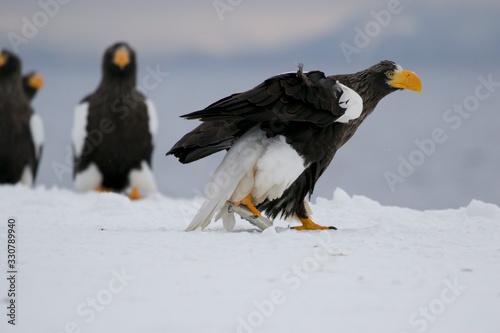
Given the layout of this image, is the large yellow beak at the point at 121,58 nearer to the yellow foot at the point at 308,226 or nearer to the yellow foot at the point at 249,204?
the yellow foot at the point at 308,226

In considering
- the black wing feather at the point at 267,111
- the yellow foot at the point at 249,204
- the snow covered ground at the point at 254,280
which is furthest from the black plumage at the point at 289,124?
the snow covered ground at the point at 254,280

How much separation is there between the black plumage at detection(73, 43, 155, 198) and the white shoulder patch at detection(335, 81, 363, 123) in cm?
686

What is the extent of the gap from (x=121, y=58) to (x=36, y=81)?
6003 mm

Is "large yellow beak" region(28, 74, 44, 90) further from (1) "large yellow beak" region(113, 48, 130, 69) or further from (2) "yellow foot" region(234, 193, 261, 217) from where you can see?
(2) "yellow foot" region(234, 193, 261, 217)

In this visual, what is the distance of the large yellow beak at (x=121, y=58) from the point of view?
13148 mm

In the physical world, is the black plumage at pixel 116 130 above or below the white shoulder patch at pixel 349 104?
below

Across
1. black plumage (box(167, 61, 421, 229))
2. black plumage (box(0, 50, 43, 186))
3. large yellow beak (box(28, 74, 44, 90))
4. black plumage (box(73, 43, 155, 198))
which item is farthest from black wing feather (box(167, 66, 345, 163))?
large yellow beak (box(28, 74, 44, 90))

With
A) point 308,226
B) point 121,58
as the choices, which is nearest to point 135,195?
point 121,58

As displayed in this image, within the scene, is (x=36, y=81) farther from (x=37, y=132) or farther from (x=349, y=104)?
(x=349, y=104)

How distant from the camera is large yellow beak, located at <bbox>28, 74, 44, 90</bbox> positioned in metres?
18.5

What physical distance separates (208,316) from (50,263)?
1.35 metres

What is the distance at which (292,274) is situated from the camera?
4.63 m

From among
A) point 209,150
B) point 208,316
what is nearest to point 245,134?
point 209,150

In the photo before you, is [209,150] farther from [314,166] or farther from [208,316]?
[208,316]
